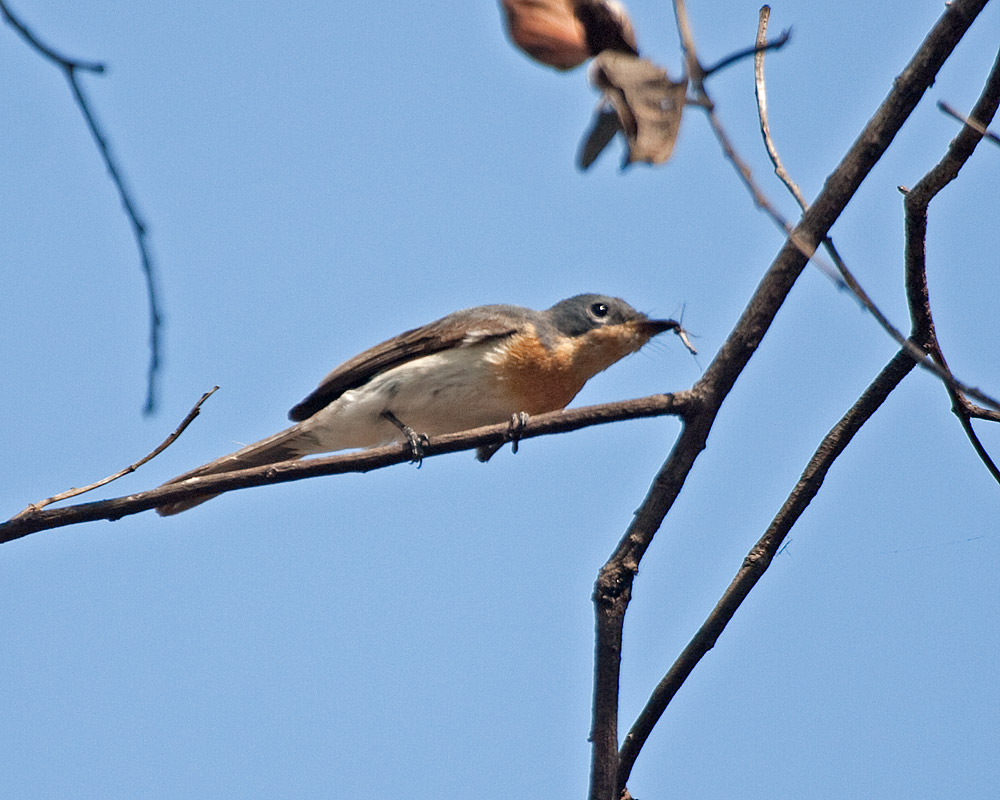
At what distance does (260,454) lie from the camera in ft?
21.0

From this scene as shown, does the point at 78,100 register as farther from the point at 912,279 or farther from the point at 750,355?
the point at 912,279

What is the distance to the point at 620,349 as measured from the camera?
6.83m

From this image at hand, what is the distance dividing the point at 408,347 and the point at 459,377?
1.57 ft

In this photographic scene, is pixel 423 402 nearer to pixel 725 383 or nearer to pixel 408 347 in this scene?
pixel 408 347

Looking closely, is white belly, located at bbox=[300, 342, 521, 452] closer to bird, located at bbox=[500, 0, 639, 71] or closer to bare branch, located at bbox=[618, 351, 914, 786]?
bare branch, located at bbox=[618, 351, 914, 786]

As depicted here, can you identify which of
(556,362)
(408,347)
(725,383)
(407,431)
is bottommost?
(725,383)

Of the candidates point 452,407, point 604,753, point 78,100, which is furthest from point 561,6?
point 452,407

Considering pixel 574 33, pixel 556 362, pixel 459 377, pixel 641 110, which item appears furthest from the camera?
pixel 556 362

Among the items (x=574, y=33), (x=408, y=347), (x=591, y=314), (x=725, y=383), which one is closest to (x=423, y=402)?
(x=408, y=347)

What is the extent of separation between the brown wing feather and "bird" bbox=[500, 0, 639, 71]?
5.02 m

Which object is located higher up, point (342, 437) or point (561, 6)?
point (342, 437)

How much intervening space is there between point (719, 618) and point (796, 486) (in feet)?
1.90

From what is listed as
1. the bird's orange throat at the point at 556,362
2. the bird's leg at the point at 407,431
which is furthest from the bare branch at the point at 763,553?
the bird's orange throat at the point at 556,362

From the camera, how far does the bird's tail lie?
5.88 m
